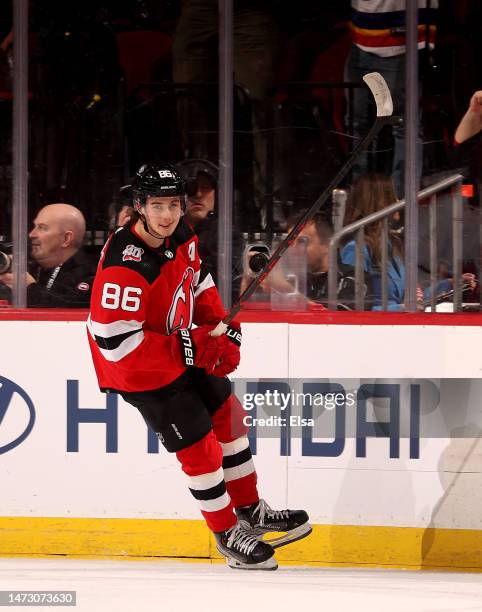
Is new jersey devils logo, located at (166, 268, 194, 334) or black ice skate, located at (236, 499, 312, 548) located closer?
new jersey devils logo, located at (166, 268, 194, 334)

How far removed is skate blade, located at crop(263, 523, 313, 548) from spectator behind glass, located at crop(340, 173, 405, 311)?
79cm

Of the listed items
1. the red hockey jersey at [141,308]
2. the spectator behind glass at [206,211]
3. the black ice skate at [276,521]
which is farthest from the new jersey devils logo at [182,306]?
the black ice skate at [276,521]

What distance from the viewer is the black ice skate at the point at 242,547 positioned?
382 centimetres

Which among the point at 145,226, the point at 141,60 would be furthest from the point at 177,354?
the point at 141,60

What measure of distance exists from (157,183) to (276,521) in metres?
1.17

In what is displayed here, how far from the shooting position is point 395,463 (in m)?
4.12

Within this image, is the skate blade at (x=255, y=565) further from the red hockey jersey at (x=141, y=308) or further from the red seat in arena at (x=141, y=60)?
the red seat in arena at (x=141, y=60)

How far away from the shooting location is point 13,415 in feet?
13.8

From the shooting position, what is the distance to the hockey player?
11.9ft

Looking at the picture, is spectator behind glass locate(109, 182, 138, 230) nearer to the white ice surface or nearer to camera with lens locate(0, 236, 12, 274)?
camera with lens locate(0, 236, 12, 274)

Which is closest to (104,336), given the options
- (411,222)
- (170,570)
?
(170,570)

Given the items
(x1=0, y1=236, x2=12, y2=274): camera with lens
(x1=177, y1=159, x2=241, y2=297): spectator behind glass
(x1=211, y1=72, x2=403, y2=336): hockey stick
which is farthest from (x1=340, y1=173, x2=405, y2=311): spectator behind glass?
(x1=0, y1=236, x2=12, y2=274): camera with lens

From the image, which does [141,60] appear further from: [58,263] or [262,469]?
[262,469]

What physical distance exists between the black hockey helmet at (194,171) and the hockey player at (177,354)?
39 cm
